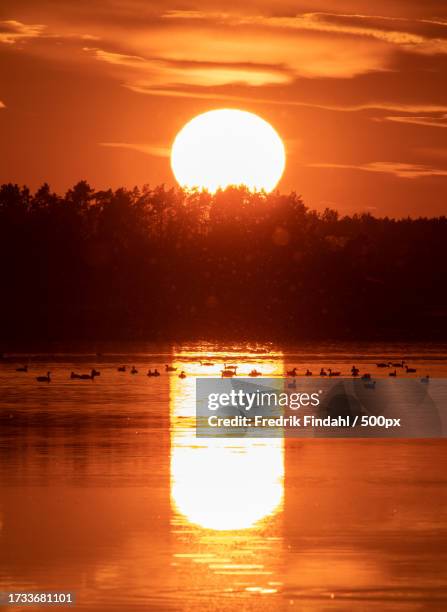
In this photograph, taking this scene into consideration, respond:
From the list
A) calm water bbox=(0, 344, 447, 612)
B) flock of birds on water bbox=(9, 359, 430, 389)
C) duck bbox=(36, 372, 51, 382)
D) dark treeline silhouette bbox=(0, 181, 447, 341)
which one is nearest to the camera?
calm water bbox=(0, 344, 447, 612)

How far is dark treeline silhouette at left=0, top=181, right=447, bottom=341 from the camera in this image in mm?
101062

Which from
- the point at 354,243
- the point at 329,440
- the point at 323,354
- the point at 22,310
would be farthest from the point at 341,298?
the point at 329,440

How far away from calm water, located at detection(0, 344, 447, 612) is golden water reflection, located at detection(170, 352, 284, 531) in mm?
32

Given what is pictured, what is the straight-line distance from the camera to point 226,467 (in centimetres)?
2262

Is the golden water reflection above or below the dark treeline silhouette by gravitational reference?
below

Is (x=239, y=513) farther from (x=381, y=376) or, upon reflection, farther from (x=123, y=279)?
(x=123, y=279)

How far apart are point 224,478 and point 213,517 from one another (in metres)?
3.50

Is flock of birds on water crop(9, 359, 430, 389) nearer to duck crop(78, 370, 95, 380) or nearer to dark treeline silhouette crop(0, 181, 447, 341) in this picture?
duck crop(78, 370, 95, 380)

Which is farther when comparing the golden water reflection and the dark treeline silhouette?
the dark treeline silhouette

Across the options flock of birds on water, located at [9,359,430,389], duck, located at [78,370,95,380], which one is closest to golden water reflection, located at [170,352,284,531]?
flock of birds on water, located at [9,359,430,389]

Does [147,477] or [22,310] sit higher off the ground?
[22,310]

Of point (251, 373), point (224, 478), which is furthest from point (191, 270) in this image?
point (224, 478)

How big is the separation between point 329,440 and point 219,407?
7.79 meters

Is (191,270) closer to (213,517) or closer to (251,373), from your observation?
(251,373)
